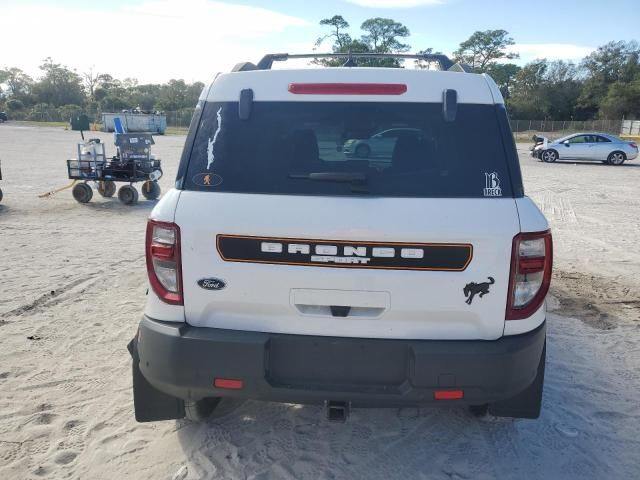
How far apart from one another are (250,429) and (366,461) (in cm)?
78

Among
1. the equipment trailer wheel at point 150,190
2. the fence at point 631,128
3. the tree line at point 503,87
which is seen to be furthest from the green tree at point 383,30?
the equipment trailer wheel at point 150,190

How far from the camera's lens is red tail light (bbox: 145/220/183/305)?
2574 millimetres

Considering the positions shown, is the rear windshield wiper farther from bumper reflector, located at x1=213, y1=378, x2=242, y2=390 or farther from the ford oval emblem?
bumper reflector, located at x1=213, y1=378, x2=242, y2=390

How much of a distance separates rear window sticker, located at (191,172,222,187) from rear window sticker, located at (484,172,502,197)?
4.38 ft

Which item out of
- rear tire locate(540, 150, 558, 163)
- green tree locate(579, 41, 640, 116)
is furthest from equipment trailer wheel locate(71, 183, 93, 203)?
green tree locate(579, 41, 640, 116)

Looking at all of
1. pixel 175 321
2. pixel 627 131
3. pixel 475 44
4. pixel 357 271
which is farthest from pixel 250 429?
pixel 475 44

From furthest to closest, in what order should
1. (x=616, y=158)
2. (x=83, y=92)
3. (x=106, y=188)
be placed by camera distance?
(x=83, y=92) < (x=616, y=158) < (x=106, y=188)

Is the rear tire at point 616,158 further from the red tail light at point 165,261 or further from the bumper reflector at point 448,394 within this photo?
the red tail light at point 165,261

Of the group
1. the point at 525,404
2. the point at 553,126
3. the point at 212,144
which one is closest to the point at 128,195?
the point at 212,144

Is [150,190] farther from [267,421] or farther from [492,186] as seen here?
[492,186]

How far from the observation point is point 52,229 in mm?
8984

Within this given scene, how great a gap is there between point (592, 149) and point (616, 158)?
1.18m

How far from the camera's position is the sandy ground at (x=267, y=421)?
2.97 m

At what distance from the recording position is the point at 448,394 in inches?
99.0
